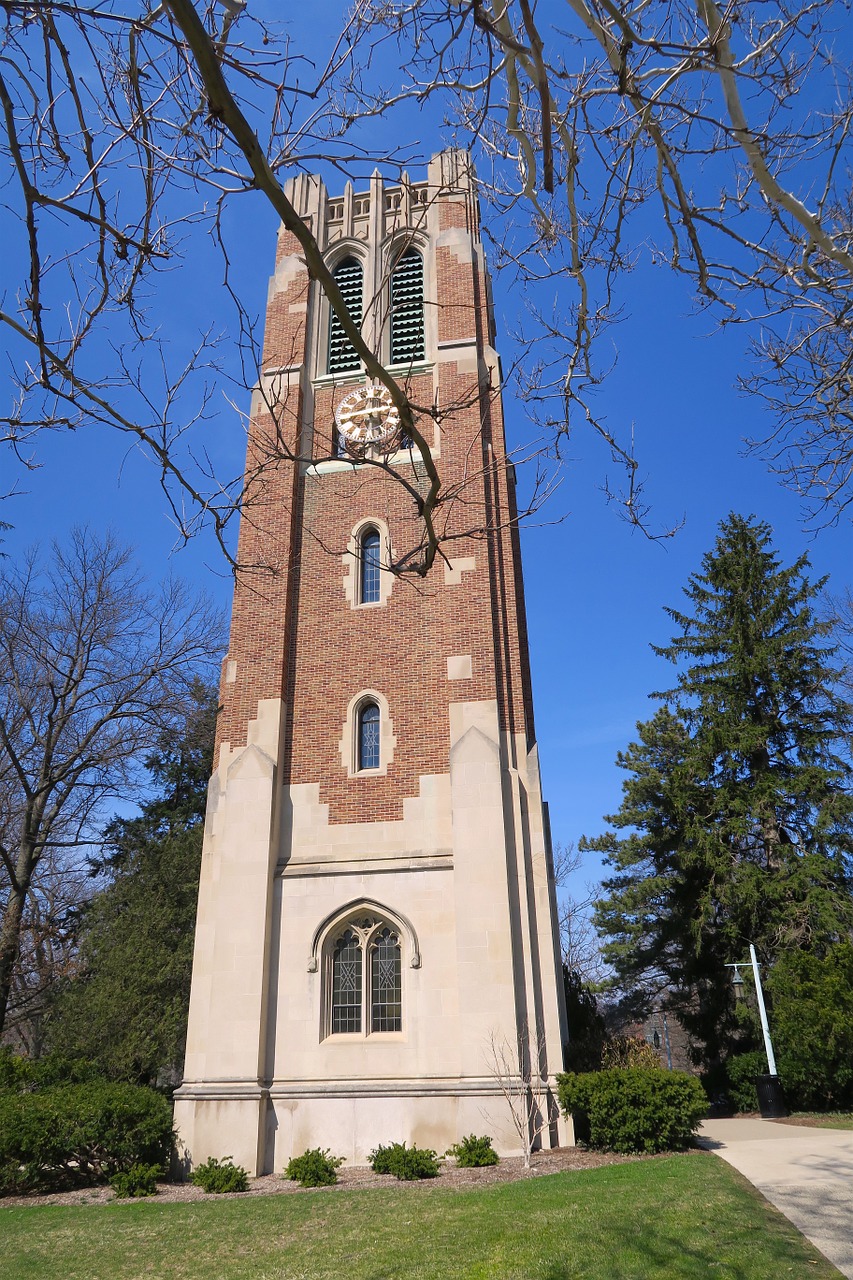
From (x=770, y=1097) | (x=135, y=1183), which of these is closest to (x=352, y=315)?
(x=135, y=1183)

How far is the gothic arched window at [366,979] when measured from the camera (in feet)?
47.5

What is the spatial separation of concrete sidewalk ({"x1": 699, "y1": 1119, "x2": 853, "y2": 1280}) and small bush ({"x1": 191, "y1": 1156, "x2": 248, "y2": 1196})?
624 cm

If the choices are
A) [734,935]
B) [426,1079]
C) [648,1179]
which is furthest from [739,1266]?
[734,935]

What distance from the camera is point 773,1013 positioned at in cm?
1986

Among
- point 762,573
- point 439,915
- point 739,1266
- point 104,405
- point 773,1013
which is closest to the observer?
point 104,405

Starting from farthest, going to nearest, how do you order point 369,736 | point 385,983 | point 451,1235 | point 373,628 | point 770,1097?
point 770,1097
point 373,628
point 369,736
point 385,983
point 451,1235

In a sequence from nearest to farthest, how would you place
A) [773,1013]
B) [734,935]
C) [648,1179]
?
[648,1179] < [773,1013] < [734,935]

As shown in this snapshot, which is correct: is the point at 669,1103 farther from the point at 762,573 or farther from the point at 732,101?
the point at 762,573

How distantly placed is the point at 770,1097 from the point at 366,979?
9134 mm

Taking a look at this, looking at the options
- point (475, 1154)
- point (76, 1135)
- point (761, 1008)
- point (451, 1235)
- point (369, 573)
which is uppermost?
point (369, 573)

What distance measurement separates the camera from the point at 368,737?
16.5 metres

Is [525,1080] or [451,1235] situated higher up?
[525,1080]

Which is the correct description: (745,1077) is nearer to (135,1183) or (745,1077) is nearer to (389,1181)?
(389,1181)

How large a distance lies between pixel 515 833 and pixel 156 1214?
7288 mm
